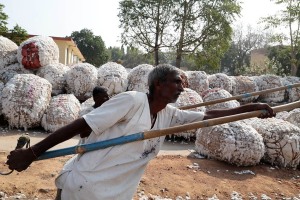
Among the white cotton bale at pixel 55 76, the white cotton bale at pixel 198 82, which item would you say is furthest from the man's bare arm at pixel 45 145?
the white cotton bale at pixel 198 82

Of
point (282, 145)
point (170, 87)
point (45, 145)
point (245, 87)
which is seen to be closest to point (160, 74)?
point (170, 87)

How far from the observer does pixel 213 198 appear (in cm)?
394

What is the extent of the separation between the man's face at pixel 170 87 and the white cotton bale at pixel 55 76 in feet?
21.0

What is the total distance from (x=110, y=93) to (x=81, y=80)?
80cm

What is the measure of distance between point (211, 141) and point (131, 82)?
328 centimetres

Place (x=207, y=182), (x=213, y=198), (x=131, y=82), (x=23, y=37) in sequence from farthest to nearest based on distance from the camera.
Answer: (x=23, y=37) < (x=131, y=82) < (x=207, y=182) < (x=213, y=198)

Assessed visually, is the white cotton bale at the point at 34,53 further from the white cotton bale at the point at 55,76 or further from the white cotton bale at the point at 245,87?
the white cotton bale at the point at 245,87

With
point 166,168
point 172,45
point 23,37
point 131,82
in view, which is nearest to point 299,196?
point 166,168

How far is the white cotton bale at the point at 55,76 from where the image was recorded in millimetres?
7898

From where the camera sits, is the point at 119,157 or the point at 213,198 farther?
the point at 213,198

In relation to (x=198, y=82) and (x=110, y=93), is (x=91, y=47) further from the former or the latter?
(x=110, y=93)

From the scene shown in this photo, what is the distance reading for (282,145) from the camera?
205 inches

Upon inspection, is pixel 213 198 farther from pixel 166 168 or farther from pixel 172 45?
pixel 172 45

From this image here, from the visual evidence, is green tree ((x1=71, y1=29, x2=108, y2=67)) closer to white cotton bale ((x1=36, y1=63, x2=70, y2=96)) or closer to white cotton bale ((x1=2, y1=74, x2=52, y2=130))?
white cotton bale ((x1=36, y1=63, x2=70, y2=96))
